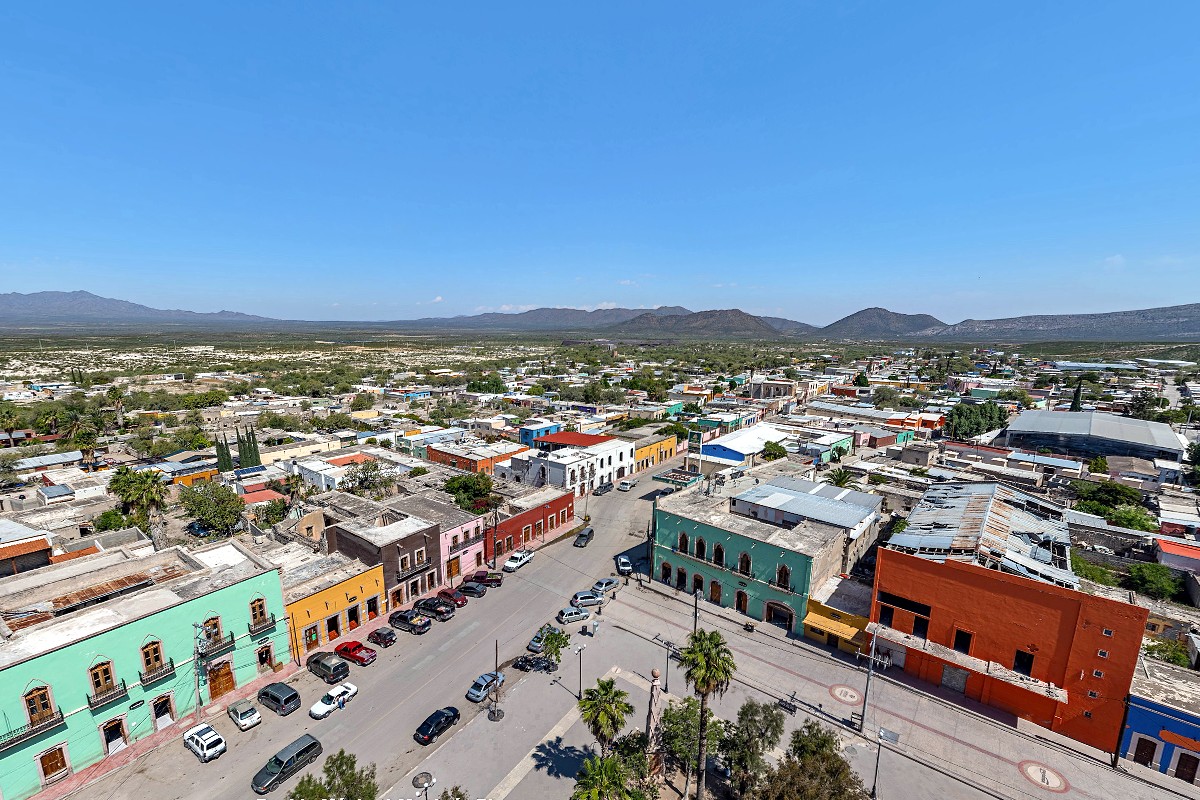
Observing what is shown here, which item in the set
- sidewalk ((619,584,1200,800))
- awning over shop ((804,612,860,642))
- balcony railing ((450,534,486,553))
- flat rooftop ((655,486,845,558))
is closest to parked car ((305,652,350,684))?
balcony railing ((450,534,486,553))

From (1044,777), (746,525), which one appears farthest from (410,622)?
(1044,777)

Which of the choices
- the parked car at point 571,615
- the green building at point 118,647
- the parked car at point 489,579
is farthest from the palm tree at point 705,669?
the green building at point 118,647

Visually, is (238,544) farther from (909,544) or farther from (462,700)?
(909,544)

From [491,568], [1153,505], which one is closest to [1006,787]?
[491,568]

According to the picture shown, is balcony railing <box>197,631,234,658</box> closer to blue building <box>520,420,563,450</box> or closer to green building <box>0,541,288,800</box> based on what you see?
green building <box>0,541,288,800</box>

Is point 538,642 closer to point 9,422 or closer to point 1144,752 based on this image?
point 1144,752

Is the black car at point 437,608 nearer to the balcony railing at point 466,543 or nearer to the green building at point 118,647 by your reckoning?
the balcony railing at point 466,543
